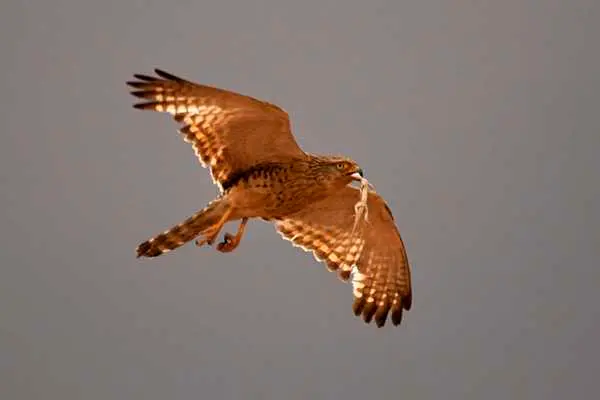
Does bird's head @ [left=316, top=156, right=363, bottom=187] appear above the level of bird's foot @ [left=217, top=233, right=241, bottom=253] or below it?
above

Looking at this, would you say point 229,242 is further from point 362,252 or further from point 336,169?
point 362,252

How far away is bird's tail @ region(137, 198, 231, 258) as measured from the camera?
5.50 meters

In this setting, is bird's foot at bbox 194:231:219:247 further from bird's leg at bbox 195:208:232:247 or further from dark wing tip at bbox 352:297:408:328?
dark wing tip at bbox 352:297:408:328

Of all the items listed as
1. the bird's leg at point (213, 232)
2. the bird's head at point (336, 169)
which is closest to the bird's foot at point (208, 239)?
the bird's leg at point (213, 232)

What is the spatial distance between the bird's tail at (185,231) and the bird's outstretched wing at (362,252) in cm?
69

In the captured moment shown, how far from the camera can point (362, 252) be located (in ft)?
20.8

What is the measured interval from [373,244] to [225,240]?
3.15 feet

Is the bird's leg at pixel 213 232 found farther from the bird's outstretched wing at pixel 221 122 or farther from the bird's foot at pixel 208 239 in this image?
the bird's outstretched wing at pixel 221 122

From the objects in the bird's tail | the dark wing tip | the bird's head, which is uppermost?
the bird's head

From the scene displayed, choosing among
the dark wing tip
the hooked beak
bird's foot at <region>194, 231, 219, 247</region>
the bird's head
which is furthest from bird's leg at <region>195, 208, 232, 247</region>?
the dark wing tip

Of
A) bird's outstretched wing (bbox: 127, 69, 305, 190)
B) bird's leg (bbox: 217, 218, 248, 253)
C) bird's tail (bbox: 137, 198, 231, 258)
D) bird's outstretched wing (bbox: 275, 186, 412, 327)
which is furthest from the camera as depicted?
bird's outstretched wing (bbox: 275, 186, 412, 327)

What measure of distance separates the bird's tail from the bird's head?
43 cm

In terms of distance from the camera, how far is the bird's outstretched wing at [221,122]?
5391 millimetres

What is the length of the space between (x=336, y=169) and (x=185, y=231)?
0.69 meters
